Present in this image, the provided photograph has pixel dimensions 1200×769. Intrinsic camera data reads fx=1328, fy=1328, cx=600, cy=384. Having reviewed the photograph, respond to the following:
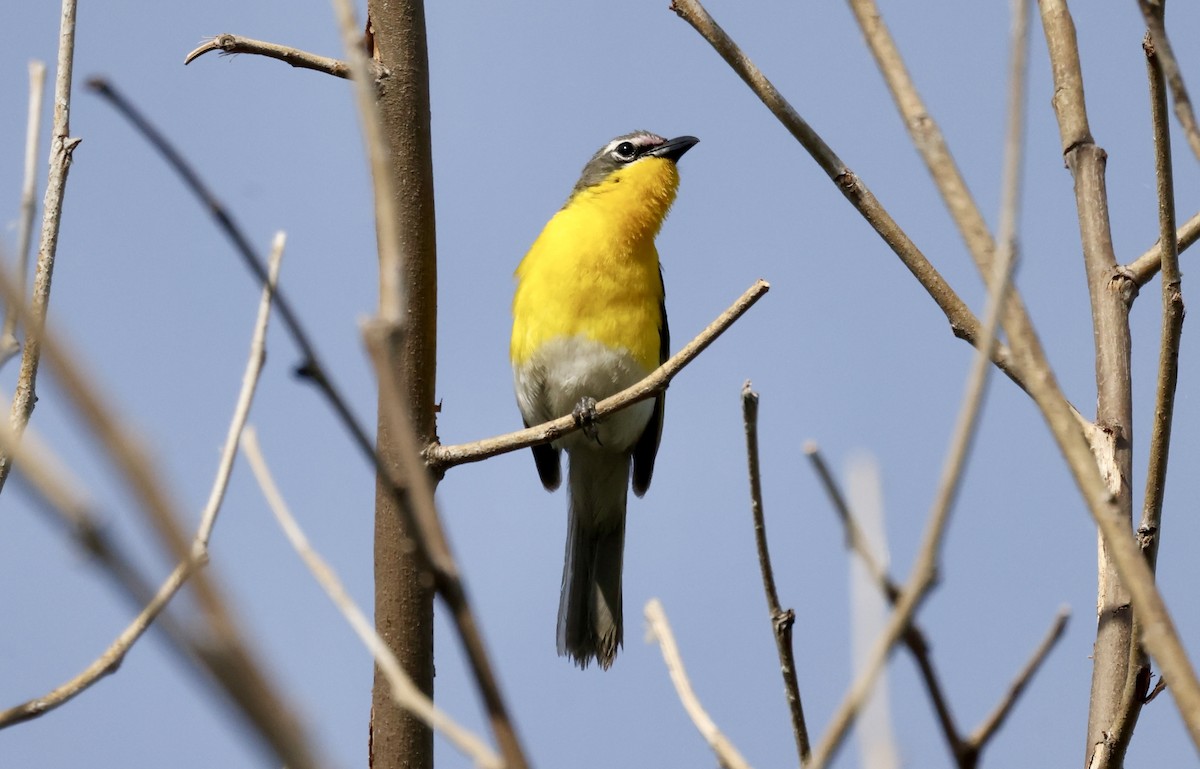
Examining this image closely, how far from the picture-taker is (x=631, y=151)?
802cm

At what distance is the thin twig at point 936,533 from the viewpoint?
43.5 inches

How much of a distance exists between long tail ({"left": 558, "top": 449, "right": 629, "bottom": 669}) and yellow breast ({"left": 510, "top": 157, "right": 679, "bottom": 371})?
846 mm

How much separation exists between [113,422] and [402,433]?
0.25 meters

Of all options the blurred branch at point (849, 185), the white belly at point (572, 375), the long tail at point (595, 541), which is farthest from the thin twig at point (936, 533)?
the long tail at point (595, 541)

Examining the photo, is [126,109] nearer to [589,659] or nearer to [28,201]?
[28,201]

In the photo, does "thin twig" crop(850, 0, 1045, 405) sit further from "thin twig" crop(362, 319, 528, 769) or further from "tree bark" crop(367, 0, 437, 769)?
"tree bark" crop(367, 0, 437, 769)

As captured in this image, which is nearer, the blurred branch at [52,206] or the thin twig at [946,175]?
the thin twig at [946,175]

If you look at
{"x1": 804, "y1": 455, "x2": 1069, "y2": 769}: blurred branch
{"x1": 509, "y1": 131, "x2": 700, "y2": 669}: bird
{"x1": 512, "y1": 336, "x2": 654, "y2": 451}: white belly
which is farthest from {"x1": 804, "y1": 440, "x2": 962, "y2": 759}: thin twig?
{"x1": 512, "y1": 336, "x2": 654, "y2": 451}: white belly

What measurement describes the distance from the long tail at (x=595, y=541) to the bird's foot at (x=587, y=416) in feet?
0.83

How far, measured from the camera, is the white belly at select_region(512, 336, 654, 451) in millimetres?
6883

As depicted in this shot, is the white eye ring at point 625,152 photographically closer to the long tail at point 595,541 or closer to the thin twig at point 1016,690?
the long tail at point 595,541

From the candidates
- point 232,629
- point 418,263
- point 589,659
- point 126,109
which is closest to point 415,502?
point 232,629

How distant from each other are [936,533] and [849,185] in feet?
6.20

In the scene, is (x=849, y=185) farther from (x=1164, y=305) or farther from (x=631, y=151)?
(x=631, y=151)
